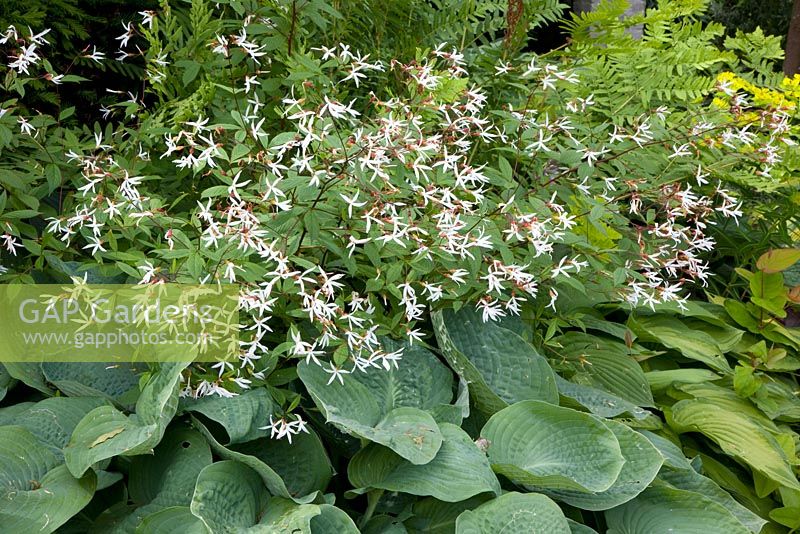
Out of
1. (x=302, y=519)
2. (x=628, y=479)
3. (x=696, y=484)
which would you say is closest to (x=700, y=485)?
(x=696, y=484)

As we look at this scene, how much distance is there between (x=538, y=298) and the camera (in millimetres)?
2383

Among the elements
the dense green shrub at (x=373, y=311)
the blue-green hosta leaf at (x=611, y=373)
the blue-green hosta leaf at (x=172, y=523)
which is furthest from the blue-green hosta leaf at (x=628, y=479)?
the blue-green hosta leaf at (x=172, y=523)

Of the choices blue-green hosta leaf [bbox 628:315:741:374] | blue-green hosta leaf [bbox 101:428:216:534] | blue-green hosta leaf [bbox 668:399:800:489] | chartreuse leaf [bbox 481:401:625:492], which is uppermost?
chartreuse leaf [bbox 481:401:625:492]

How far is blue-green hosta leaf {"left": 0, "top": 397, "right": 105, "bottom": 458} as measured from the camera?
181 centimetres

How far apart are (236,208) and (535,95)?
49.3 inches

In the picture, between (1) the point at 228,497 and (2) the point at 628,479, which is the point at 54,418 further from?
(2) the point at 628,479

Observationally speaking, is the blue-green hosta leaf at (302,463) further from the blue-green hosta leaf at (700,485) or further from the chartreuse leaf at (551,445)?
the blue-green hosta leaf at (700,485)

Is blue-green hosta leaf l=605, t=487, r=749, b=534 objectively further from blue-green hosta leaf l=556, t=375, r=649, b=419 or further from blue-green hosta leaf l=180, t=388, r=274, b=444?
blue-green hosta leaf l=180, t=388, r=274, b=444

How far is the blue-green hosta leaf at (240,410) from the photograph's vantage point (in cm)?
166

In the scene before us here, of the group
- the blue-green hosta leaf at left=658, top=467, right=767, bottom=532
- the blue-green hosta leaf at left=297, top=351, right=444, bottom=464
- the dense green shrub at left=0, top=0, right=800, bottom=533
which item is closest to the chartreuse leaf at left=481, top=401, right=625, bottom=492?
the dense green shrub at left=0, top=0, right=800, bottom=533

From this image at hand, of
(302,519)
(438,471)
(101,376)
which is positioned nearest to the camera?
(302,519)

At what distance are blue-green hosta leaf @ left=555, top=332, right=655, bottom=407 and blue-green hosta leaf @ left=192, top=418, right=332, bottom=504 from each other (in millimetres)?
912

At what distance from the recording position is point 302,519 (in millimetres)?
1535

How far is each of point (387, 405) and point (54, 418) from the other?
2.57 feet
